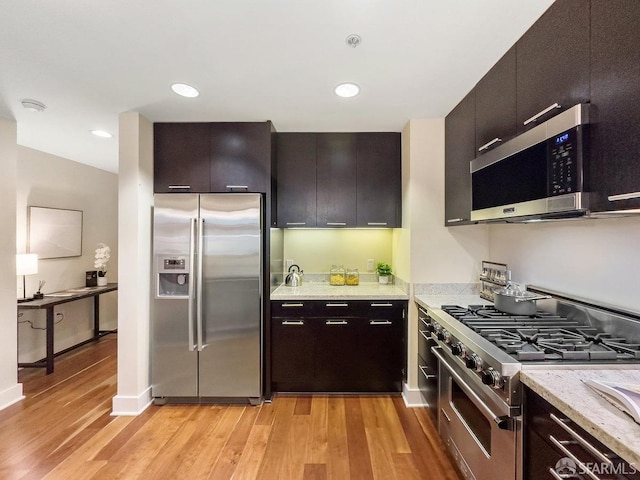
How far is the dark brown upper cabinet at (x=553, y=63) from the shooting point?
1237mm

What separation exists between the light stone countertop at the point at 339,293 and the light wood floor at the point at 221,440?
90cm

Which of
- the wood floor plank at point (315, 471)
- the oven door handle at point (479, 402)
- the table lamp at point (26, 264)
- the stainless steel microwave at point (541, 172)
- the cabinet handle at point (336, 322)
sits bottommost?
the wood floor plank at point (315, 471)

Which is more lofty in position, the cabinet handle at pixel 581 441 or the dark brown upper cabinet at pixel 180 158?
the dark brown upper cabinet at pixel 180 158

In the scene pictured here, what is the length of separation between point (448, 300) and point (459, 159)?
1.11 m

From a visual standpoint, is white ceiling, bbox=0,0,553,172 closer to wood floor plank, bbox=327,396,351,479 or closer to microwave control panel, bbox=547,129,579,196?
microwave control panel, bbox=547,129,579,196

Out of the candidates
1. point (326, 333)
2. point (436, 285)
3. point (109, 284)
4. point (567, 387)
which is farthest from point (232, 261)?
point (109, 284)

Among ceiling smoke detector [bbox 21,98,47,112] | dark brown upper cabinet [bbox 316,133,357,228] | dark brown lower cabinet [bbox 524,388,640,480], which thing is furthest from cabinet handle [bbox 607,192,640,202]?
ceiling smoke detector [bbox 21,98,47,112]

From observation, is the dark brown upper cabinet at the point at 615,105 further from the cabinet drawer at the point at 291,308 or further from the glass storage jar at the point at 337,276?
the glass storage jar at the point at 337,276

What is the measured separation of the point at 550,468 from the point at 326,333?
5.94ft

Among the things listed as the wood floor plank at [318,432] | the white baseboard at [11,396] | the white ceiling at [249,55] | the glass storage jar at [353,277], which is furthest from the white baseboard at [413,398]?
the white baseboard at [11,396]

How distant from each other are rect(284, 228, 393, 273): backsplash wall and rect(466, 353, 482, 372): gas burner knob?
1.86 metres

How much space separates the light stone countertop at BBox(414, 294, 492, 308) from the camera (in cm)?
235

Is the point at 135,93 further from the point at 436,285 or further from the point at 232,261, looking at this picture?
the point at 436,285

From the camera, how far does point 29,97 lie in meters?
2.26
